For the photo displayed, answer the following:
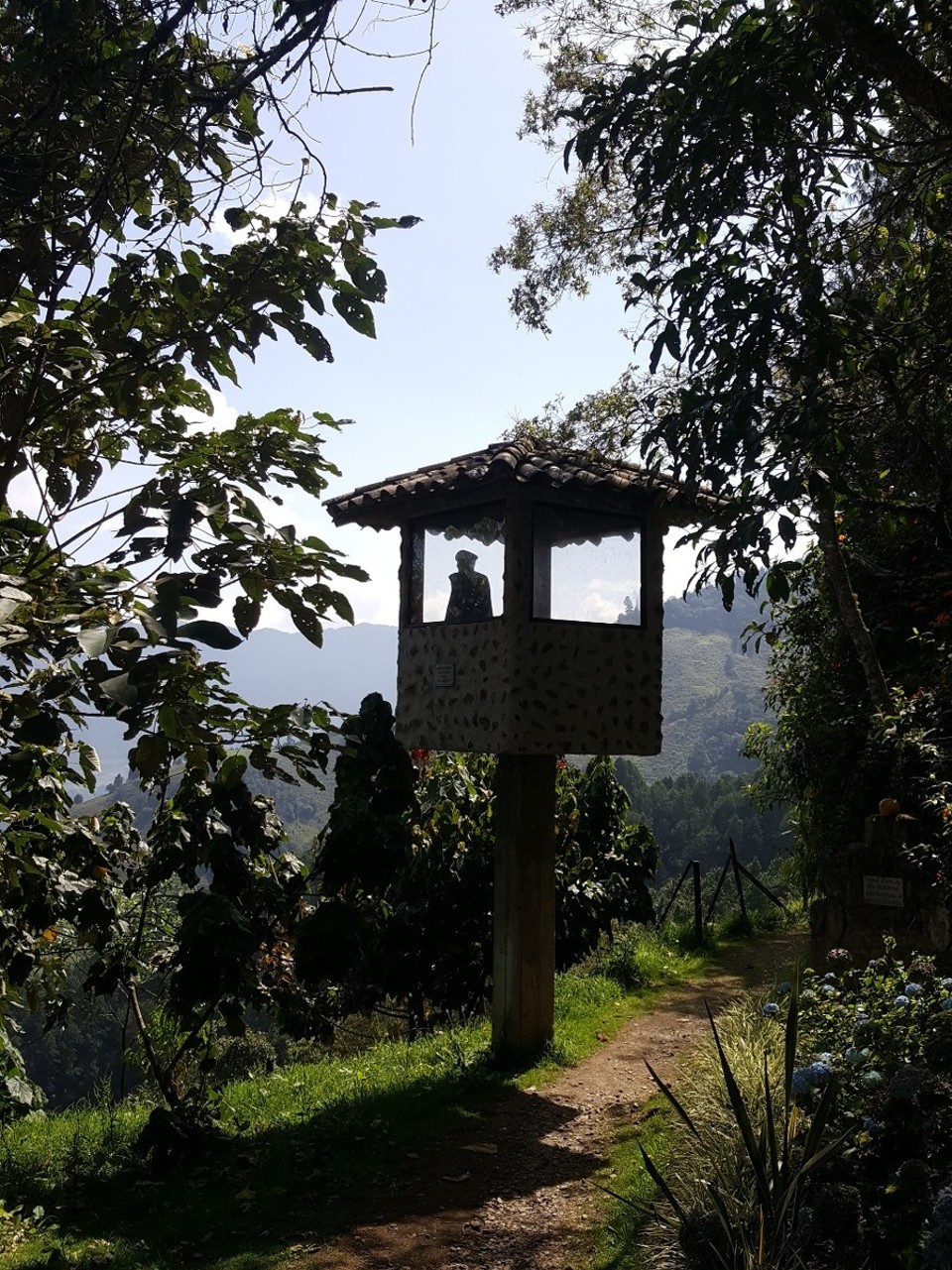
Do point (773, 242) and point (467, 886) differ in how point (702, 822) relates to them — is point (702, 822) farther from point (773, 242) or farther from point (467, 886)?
point (773, 242)

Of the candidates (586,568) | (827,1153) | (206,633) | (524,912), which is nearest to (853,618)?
(586,568)

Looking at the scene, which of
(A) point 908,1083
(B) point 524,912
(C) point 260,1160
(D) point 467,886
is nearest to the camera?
(A) point 908,1083

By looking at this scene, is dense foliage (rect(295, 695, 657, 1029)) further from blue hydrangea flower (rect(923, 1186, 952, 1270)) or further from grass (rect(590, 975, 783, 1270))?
blue hydrangea flower (rect(923, 1186, 952, 1270))

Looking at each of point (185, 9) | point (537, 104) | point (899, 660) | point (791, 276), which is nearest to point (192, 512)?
point (185, 9)

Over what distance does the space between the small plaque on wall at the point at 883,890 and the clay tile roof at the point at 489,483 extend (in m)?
3.27

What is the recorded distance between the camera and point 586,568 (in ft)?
28.2

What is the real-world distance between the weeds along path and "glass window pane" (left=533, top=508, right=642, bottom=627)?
3506mm

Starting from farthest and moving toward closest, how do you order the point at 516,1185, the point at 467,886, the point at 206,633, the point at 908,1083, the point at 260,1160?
the point at 467,886
the point at 260,1160
the point at 516,1185
the point at 908,1083
the point at 206,633

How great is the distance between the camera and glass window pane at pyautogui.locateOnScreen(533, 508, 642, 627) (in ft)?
27.5

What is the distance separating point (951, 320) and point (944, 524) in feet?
3.49

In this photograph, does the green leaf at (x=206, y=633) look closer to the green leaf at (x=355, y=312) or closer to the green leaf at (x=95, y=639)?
the green leaf at (x=95, y=639)

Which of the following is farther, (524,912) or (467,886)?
(467,886)

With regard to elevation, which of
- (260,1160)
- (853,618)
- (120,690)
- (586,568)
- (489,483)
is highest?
(489,483)

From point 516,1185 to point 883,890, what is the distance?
157 inches
